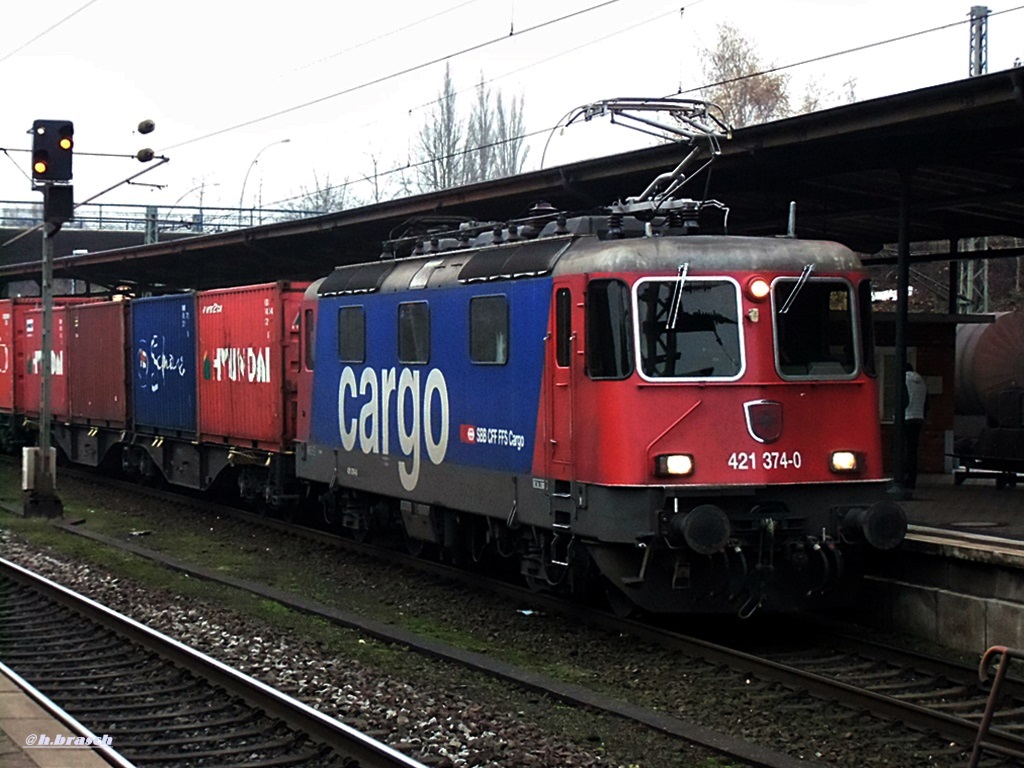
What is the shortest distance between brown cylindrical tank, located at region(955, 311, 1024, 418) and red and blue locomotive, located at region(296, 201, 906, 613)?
523 inches

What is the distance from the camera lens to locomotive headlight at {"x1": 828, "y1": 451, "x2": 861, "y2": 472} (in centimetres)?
1079

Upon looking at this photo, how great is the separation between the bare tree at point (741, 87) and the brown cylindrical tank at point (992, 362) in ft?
94.9

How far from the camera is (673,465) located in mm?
10438

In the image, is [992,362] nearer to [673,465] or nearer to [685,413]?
[685,413]

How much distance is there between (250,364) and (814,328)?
32.6ft

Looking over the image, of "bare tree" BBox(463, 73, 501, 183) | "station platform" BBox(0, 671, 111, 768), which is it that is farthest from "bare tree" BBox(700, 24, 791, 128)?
"station platform" BBox(0, 671, 111, 768)

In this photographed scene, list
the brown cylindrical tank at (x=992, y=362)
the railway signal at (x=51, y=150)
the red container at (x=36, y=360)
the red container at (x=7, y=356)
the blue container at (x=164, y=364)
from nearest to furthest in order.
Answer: the railway signal at (x=51, y=150) → the blue container at (x=164, y=364) → the brown cylindrical tank at (x=992, y=362) → the red container at (x=36, y=360) → the red container at (x=7, y=356)

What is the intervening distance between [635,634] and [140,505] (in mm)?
12609

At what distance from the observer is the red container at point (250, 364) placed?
59.2ft

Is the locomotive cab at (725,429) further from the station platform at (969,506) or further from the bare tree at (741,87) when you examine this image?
the bare tree at (741,87)

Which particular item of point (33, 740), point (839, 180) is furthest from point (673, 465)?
point (839, 180)

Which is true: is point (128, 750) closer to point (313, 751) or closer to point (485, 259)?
point (313, 751)

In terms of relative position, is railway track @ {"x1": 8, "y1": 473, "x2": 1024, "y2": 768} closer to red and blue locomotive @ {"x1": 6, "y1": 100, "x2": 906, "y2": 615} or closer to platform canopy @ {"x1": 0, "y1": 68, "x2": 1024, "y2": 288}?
red and blue locomotive @ {"x1": 6, "y1": 100, "x2": 906, "y2": 615}

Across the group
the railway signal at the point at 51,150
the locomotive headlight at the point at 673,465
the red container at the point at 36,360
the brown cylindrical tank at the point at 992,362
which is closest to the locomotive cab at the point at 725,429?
the locomotive headlight at the point at 673,465
